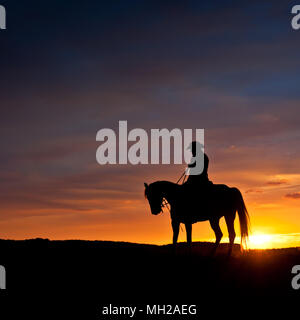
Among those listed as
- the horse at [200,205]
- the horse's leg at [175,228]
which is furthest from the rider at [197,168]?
the horse's leg at [175,228]

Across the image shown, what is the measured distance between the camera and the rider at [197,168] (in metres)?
20.7

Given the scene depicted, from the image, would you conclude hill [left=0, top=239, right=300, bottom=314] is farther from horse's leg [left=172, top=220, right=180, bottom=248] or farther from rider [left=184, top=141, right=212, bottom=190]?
rider [left=184, top=141, right=212, bottom=190]

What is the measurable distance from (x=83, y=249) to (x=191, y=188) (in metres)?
4.67

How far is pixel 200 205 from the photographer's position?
68.0 ft

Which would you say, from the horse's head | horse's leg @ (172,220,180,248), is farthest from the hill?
the horse's head

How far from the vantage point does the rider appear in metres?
20.7

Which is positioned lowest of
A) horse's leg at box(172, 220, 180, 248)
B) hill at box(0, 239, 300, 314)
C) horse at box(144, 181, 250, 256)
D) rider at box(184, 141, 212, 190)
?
hill at box(0, 239, 300, 314)

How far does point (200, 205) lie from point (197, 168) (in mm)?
1378

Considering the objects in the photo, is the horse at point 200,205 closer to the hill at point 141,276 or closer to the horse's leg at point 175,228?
the horse's leg at point 175,228

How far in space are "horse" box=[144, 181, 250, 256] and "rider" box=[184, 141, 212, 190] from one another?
30 cm

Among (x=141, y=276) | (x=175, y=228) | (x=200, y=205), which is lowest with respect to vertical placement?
(x=141, y=276)

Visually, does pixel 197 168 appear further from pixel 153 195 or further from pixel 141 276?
pixel 141 276

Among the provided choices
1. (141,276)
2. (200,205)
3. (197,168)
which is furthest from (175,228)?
(141,276)
